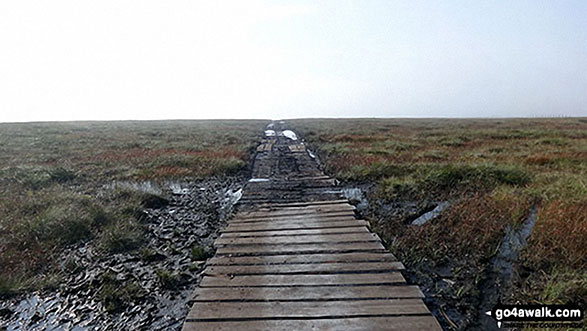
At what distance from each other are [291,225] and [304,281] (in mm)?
2515

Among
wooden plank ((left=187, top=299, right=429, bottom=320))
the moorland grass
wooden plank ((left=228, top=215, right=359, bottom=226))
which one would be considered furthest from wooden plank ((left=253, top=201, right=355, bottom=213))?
wooden plank ((left=187, top=299, right=429, bottom=320))

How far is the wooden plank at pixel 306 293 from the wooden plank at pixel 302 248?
120cm

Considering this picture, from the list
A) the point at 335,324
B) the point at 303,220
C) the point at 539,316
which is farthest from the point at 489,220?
the point at 335,324

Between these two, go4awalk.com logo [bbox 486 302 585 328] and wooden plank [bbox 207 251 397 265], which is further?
wooden plank [bbox 207 251 397 265]

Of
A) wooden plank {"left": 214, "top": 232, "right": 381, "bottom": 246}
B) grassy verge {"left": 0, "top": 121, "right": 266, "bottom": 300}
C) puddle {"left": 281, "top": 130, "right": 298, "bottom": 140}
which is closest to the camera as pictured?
grassy verge {"left": 0, "top": 121, "right": 266, "bottom": 300}

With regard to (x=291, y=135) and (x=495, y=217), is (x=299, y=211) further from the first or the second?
(x=291, y=135)

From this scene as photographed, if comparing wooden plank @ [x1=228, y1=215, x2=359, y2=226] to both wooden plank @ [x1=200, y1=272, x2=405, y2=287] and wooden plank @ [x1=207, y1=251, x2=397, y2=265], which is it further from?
wooden plank @ [x1=200, y1=272, x2=405, y2=287]

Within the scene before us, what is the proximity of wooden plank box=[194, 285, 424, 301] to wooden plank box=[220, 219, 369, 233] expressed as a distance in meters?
2.46

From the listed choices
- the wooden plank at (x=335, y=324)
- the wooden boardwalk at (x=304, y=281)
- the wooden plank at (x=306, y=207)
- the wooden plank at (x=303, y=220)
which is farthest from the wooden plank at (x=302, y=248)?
the wooden plank at (x=306, y=207)

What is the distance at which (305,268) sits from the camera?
4754mm

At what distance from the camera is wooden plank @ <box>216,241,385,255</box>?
5363mm

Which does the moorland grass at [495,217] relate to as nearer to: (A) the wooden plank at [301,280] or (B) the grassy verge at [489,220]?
(B) the grassy verge at [489,220]

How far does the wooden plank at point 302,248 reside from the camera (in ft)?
17.6

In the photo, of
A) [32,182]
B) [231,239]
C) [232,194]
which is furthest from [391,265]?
[32,182]
